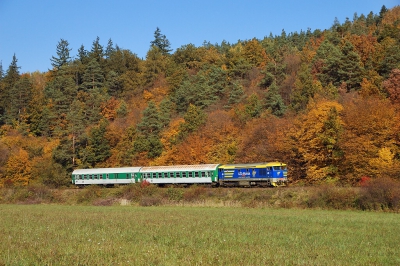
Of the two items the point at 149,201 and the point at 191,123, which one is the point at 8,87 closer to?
the point at 191,123

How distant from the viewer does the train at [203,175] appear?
4625 centimetres

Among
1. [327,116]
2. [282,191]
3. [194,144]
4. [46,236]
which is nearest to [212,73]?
[194,144]

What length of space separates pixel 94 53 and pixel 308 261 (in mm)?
131643

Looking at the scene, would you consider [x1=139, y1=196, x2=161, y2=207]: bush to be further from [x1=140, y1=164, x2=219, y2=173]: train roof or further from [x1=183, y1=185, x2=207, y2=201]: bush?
[x1=140, y1=164, x2=219, y2=173]: train roof

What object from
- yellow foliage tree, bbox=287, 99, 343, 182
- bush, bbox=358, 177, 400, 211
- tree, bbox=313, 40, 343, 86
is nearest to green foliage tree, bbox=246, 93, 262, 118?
tree, bbox=313, 40, 343, 86

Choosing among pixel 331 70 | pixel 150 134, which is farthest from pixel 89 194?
pixel 331 70

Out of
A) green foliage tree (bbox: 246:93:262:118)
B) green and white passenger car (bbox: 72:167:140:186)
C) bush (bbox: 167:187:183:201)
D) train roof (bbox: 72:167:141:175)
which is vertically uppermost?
green foliage tree (bbox: 246:93:262:118)

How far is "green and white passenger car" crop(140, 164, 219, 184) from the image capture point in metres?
49.2

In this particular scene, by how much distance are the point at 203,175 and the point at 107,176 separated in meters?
15.5

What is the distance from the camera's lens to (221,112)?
2810 inches

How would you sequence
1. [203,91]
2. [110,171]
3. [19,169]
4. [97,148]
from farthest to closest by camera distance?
[203,91]
[97,148]
[19,169]
[110,171]

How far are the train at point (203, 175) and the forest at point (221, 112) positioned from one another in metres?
6.34

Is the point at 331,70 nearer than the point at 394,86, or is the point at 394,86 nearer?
the point at 394,86

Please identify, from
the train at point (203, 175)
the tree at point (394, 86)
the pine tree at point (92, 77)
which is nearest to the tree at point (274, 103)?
the tree at point (394, 86)
